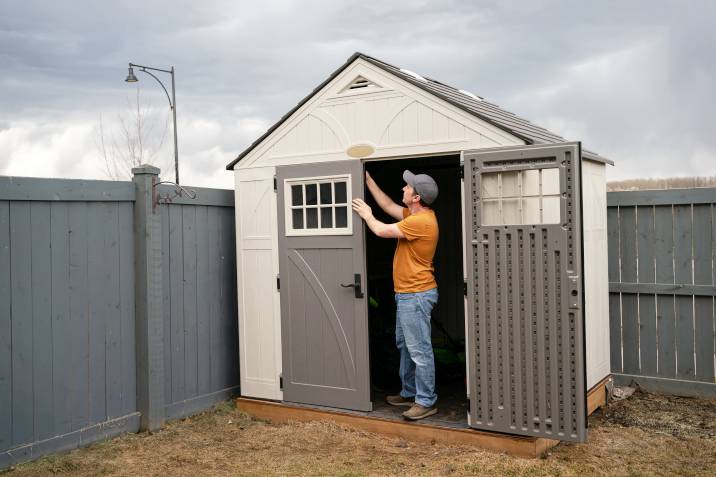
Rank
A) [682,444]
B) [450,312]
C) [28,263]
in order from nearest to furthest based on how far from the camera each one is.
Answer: [28,263] → [682,444] → [450,312]

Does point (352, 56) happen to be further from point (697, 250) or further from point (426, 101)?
point (697, 250)

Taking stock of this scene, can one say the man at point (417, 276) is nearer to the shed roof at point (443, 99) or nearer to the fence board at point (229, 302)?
the shed roof at point (443, 99)

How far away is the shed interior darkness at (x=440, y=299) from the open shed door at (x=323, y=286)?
25 cm

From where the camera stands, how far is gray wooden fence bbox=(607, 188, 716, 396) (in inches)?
258

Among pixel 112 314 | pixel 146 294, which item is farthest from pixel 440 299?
pixel 112 314

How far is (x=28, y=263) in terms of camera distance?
4.77m

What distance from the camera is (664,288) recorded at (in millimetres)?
6711

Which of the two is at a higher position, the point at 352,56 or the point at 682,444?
A: the point at 352,56

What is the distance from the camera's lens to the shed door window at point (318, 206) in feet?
18.7

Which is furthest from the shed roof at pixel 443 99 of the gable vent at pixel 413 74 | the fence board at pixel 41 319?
the fence board at pixel 41 319

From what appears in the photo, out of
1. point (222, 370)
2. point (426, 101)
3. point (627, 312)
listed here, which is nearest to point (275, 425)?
point (222, 370)

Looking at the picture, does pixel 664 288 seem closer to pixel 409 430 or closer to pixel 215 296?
pixel 409 430

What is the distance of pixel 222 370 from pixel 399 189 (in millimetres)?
2850

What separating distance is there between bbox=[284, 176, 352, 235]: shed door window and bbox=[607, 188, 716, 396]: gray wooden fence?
9.47 ft
